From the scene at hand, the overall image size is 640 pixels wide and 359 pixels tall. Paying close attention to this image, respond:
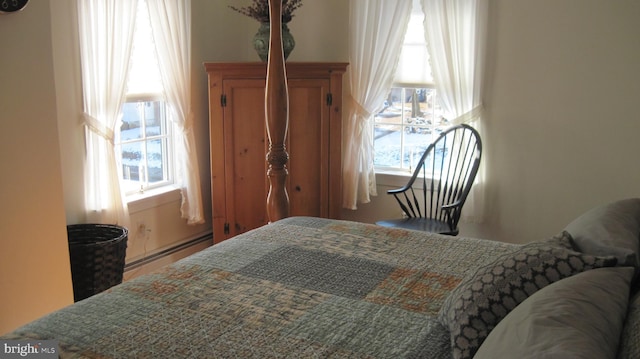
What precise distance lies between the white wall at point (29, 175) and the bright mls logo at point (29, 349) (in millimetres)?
1410

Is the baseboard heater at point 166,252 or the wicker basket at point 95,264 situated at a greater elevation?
the wicker basket at point 95,264

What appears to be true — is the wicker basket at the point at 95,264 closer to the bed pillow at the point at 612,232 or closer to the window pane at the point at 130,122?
the window pane at the point at 130,122

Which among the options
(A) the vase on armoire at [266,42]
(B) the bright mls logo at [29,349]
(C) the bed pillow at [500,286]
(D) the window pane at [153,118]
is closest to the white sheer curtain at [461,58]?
(A) the vase on armoire at [266,42]

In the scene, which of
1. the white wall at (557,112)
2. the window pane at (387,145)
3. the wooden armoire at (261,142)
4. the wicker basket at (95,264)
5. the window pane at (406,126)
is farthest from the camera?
the window pane at (387,145)

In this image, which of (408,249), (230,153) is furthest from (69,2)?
(408,249)

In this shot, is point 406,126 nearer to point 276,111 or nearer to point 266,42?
point 266,42

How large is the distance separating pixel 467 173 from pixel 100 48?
2.33 metres

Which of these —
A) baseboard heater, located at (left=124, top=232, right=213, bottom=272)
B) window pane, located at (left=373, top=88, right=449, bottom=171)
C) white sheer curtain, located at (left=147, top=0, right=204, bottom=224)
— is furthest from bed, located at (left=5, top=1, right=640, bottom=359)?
window pane, located at (left=373, top=88, right=449, bottom=171)

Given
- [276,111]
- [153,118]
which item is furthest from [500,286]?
[153,118]

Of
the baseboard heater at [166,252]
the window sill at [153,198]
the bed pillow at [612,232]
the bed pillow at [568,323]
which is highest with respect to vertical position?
the bed pillow at [612,232]

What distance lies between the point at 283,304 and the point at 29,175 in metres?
1.67

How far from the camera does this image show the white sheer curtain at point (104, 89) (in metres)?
3.46

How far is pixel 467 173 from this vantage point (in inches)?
156

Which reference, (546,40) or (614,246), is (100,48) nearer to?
(546,40)
